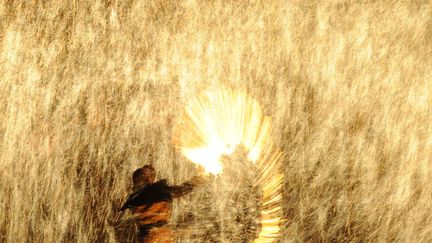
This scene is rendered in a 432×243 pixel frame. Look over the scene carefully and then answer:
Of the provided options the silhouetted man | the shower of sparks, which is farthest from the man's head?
the shower of sparks

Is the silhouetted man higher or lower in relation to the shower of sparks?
lower

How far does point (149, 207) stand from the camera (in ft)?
6.86

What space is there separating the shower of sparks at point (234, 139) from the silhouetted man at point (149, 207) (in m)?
1.23

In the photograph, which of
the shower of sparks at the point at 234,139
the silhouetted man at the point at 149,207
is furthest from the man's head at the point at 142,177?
the shower of sparks at the point at 234,139

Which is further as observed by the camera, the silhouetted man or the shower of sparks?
the shower of sparks

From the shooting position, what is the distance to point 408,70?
12.0 ft

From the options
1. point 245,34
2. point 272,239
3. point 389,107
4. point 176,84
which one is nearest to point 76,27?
point 176,84

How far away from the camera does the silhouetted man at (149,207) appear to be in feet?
6.81

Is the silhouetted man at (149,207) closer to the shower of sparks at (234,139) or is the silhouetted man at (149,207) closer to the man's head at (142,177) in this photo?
the man's head at (142,177)

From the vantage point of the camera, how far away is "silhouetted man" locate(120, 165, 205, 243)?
2076 millimetres

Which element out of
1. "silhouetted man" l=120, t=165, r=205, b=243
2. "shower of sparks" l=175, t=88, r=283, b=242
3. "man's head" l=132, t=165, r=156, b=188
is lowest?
"silhouetted man" l=120, t=165, r=205, b=243

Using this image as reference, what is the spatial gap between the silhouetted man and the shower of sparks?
123 centimetres

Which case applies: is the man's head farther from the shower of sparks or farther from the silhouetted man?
the shower of sparks

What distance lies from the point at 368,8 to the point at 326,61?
0.62 meters
